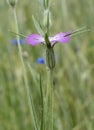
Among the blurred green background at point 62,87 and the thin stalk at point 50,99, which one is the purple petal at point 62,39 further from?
the blurred green background at point 62,87

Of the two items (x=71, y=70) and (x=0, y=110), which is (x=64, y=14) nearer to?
(x=71, y=70)

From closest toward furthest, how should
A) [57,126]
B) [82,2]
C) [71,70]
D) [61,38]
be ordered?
[61,38], [57,126], [71,70], [82,2]

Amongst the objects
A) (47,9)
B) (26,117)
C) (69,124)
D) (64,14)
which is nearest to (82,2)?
(64,14)

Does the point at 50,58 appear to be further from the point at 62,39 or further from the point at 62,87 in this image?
the point at 62,87

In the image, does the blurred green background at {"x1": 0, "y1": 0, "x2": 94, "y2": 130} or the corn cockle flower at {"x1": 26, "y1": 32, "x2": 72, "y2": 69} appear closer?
the corn cockle flower at {"x1": 26, "y1": 32, "x2": 72, "y2": 69}

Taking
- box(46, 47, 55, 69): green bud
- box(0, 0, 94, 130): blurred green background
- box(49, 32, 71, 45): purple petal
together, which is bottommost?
box(0, 0, 94, 130): blurred green background

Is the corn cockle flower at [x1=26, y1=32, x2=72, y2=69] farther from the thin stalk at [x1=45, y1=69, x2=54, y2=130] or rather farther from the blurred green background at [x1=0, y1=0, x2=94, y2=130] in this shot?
the blurred green background at [x1=0, y1=0, x2=94, y2=130]

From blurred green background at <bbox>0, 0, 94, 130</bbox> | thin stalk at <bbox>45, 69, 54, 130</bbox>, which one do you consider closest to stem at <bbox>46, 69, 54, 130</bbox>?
thin stalk at <bbox>45, 69, 54, 130</bbox>

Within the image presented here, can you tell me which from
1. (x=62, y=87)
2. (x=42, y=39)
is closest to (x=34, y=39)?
(x=42, y=39)
